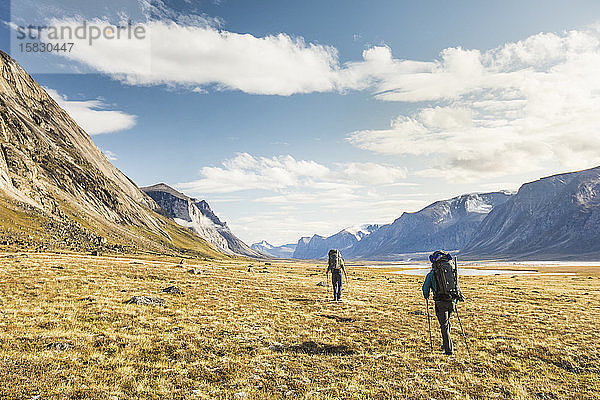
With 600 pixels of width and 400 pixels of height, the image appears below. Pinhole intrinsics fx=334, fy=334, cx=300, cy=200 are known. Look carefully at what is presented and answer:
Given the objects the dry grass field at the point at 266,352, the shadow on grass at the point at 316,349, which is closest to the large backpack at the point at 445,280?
the dry grass field at the point at 266,352

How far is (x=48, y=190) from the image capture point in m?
140

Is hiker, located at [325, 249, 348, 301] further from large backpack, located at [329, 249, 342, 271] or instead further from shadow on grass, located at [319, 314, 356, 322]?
shadow on grass, located at [319, 314, 356, 322]

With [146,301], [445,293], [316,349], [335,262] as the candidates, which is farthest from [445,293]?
[146,301]

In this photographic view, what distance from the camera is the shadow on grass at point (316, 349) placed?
14211 mm

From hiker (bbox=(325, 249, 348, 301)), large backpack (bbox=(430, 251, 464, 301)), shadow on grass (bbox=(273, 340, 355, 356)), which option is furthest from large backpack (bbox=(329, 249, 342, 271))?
shadow on grass (bbox=(273, 340, 355, 356))

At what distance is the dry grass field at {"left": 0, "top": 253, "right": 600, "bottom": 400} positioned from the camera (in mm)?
10406

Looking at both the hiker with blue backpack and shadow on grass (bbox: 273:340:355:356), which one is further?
the hiker with blue backpack

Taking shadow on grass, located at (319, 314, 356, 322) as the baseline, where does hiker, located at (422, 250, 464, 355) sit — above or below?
above

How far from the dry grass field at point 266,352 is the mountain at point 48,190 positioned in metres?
87.6

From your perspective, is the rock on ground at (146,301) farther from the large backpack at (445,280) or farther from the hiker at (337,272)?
Answer: the large backpack at (445,280)

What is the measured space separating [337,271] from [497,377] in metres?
16.0

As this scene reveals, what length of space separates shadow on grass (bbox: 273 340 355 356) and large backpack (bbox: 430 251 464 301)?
4.92 metres

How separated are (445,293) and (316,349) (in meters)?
6.38

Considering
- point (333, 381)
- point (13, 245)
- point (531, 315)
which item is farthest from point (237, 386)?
point (13, 245)
